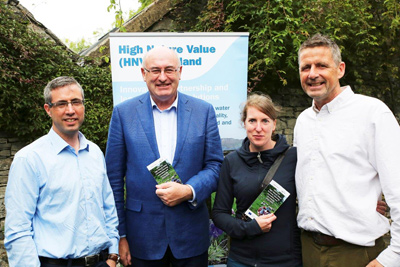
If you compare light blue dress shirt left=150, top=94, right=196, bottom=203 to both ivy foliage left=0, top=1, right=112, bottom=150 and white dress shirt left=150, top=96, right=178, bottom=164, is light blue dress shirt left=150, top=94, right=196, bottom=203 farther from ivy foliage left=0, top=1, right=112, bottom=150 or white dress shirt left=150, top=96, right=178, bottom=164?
ivy foliage left=0, top=1, right=112, bottom=150

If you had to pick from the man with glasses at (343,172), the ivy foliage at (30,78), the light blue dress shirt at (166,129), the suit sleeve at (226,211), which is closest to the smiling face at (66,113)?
the light blue dress shirt at (166,129)

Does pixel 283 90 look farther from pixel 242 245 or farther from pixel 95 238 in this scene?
pixel 95 238

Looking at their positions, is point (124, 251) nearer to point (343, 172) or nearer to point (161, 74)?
point (161, 74)

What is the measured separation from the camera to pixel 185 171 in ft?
7.86

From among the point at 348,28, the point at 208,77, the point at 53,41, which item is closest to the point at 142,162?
the point at 208,77

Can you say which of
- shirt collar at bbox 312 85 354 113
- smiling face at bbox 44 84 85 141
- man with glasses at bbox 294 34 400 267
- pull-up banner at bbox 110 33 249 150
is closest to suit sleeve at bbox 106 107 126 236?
smiling face at bbox 44 84 85 141

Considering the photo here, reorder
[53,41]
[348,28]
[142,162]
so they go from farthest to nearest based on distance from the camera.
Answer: [348,28], [53,41], [142,162]

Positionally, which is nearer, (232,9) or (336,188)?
(336,188)

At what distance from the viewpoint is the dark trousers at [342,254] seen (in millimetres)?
2043

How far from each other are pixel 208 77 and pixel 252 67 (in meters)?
1.66

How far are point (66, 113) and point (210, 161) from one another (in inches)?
39.2

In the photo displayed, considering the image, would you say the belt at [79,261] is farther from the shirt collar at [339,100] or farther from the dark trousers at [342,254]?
the shirt collar at [339,100]

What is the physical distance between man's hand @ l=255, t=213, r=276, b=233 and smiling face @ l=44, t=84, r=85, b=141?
1.21m

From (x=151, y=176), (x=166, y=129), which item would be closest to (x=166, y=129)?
(x=166, y=129)
